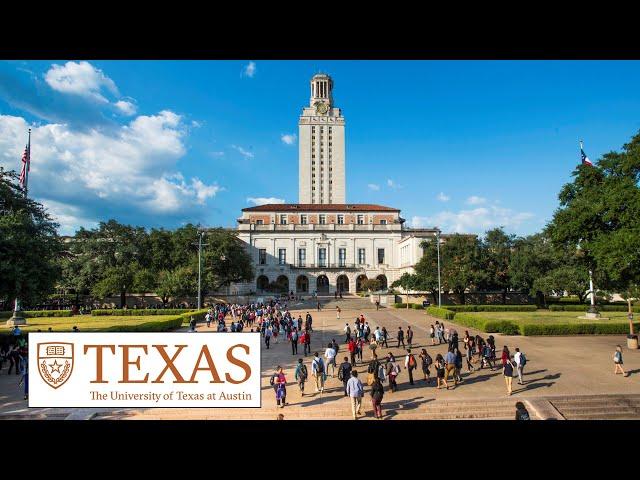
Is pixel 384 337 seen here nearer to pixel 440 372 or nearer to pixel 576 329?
pixel 440 372

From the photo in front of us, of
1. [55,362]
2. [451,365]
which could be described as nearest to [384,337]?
[451,365]

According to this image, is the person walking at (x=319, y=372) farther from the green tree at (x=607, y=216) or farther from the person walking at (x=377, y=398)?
the green tree at (x=607, y=216)

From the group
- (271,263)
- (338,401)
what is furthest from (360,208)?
Answer: (338,401)

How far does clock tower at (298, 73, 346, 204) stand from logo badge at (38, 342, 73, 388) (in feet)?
288

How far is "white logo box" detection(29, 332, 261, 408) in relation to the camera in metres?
6.07

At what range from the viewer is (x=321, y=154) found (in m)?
96.4

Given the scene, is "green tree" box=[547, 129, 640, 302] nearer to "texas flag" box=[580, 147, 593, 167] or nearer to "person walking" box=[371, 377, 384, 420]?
"texas flag" box=[580, 147, 593, 167]

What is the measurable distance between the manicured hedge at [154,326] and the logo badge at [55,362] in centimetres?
1636

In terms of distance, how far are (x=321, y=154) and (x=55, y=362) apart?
93.1m

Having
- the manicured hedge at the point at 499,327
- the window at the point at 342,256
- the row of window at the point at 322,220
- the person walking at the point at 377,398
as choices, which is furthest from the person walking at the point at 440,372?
the row of window at the point at 322,220

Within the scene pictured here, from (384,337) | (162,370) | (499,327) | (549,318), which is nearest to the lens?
(162,370)

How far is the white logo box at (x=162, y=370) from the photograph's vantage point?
19.9 ft

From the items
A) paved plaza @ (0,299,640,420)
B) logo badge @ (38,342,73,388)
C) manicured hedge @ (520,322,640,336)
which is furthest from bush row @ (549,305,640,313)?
logo badge @ (38,342,73,388)
